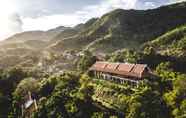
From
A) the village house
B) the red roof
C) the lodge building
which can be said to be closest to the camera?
the lodge building

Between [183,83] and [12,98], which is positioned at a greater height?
[183,83]

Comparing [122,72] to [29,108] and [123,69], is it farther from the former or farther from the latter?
[29,108]

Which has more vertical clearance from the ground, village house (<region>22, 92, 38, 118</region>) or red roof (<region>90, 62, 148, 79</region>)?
red roof (<region>90, 62, 148, 79</region>)

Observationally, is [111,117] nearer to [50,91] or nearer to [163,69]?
[50,91]

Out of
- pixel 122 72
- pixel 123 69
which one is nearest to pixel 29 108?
pixel 122 72

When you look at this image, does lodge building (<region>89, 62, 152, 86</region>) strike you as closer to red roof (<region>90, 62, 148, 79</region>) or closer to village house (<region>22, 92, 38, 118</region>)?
red roof (<region>90, 62, 148, 79</region>)

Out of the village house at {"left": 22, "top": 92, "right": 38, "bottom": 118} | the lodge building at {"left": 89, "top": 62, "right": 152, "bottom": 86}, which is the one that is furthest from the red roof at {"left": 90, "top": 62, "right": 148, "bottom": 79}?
the village house at {"left": 22, "top": 92, "right": 38, "bottom": 118}

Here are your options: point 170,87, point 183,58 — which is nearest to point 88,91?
point 170,87
